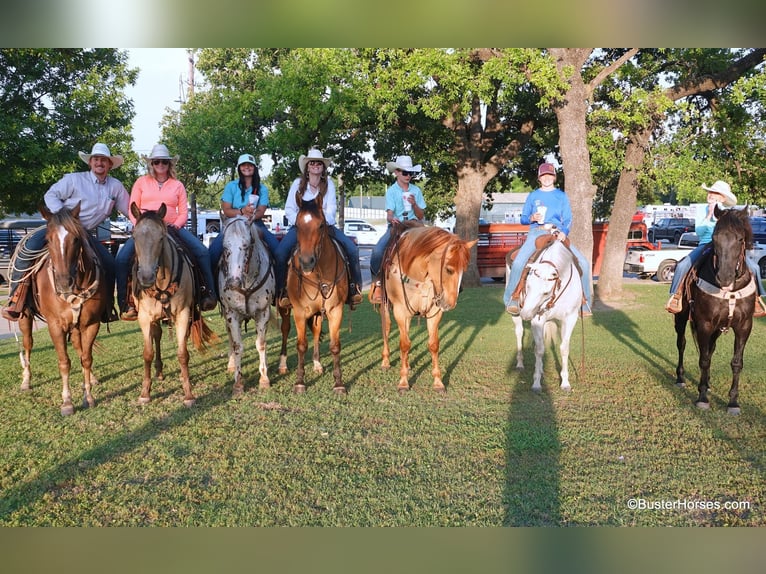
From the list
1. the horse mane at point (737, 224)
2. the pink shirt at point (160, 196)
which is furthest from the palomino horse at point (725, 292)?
the pink shirt at point (160, 196)

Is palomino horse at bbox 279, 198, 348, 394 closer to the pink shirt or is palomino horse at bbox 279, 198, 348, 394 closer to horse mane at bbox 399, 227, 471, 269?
horse mane at bbox 399, 227, 471, 269

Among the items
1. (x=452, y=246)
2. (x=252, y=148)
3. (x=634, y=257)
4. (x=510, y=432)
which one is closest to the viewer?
(x=510, y=432)

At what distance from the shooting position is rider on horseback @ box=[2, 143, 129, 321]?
23.9ft

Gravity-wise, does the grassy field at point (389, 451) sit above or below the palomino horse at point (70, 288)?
below

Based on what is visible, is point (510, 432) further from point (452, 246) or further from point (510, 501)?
point (452, 246)

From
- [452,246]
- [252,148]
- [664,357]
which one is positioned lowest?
[664,357]

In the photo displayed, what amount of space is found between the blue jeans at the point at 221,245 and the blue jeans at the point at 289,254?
7.8 inches

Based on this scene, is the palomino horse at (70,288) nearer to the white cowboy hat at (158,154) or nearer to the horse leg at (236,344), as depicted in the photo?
the white cowboy hat at (158,154)

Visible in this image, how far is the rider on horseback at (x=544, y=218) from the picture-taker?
27.2 feet

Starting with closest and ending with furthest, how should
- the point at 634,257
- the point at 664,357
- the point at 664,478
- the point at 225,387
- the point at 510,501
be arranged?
1. the point at 510,501
2. the point at 664,478
3. the point at 225,387
4. the point at 664,357
5. the point at 634,257

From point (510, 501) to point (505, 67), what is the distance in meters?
12.5

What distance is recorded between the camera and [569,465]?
5465mm

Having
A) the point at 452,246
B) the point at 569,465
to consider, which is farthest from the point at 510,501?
the point at 452,246

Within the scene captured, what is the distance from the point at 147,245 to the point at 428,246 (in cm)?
325
